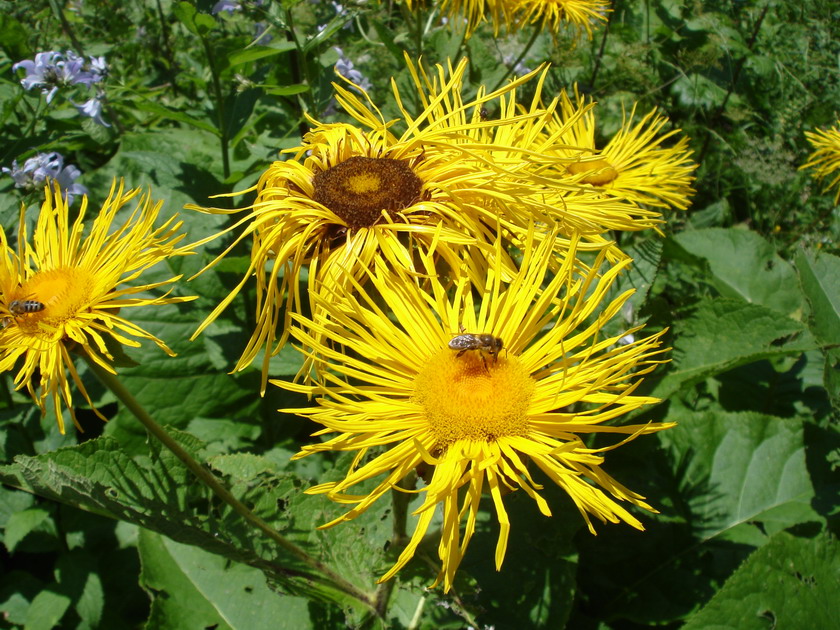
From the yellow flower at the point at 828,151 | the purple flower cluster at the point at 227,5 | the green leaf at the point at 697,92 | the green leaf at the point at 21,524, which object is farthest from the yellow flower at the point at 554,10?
the green leaf at the point at 21,524

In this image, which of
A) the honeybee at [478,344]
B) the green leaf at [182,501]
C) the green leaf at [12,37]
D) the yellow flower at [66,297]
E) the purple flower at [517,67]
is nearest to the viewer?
the honeybee at [478,344]

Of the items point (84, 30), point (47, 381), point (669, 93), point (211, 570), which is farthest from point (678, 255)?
point (84, 30)

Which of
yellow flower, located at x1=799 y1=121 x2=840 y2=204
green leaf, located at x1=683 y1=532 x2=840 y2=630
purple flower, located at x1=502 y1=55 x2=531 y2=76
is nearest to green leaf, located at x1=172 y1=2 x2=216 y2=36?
purple flower, located at x1=502 y1=55 x2=531 y2=76

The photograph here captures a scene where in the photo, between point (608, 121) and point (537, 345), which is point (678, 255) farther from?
point (537, 345)

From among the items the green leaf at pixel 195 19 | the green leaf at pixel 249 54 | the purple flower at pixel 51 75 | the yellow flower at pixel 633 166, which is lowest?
the yellow flower at pixel 633 166

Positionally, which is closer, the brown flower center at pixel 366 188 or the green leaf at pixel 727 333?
the brown flower center at pixel 366 188

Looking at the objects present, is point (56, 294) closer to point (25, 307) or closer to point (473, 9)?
point (25, 307)

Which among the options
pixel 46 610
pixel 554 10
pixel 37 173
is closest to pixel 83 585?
pixel 46 610

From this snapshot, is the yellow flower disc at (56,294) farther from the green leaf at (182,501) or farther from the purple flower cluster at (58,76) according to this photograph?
the purple flower cluster at (58,76)
